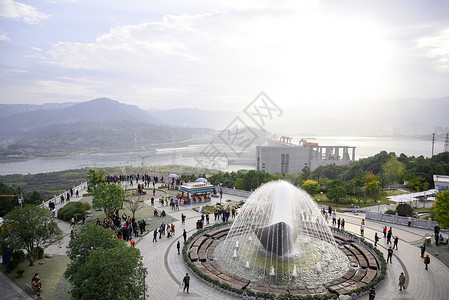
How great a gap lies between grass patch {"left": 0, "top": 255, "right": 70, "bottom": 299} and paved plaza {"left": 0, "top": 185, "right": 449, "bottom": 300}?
1.30 feet

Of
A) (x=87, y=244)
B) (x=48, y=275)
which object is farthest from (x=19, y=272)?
(x=87, y=244)

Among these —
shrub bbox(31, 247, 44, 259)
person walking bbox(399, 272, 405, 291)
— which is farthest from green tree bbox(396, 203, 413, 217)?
shrub bbox(31, 247, 44, 259)

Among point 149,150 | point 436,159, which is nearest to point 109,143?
point 149,150

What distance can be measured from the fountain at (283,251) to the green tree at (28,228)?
9.86m

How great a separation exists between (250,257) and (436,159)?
155ft

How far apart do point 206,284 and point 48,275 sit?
8489 millimetres

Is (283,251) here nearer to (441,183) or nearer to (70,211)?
(70,211)

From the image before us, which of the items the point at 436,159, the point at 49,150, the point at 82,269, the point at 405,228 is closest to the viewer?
the point at 82,269

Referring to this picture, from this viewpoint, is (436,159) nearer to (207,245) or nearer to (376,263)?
(376,263)

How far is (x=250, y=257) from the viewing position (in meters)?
16.3

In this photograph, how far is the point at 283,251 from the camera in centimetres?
1608

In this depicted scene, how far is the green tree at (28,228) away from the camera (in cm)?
1434

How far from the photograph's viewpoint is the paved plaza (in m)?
12.5

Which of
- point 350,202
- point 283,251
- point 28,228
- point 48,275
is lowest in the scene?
point 350,202
